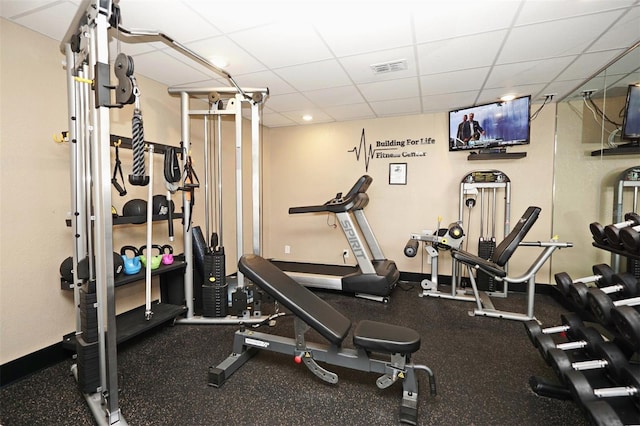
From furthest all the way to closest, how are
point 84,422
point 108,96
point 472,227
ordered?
point 472,227 → point 84,422 → point 108,96

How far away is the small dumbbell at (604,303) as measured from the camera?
163 cm

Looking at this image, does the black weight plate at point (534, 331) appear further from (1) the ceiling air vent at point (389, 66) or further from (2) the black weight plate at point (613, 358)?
(1) the ceiling air vent at point (389, 66)

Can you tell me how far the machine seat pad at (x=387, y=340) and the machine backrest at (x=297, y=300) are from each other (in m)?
0.11

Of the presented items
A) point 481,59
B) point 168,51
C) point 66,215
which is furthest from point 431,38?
point 66,215

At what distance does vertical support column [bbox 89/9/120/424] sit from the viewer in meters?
1.38

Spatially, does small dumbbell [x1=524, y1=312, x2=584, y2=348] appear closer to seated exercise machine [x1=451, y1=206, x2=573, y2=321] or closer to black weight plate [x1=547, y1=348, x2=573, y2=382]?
black weight plate [x1=547, y1=348, x2=573, y2=382]

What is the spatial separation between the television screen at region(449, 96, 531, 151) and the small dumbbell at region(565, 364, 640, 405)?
2.76 metres

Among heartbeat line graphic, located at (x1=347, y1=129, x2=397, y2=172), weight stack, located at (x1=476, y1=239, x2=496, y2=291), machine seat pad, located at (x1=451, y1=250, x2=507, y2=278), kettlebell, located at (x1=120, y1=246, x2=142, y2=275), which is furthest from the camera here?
heartbeat line graphic, located at (x1=347, y1=129, x2=397, y2=172)

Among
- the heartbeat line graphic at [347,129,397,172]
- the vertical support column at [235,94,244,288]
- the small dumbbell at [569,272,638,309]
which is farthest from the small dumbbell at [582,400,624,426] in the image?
the heartbeat line graphic at [347,129,397,172]

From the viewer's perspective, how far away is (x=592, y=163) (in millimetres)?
3156

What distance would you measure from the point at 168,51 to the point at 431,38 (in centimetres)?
199

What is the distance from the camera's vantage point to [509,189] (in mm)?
3609

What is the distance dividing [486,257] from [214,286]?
126 inches

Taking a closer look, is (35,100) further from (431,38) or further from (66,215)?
(431,38)
